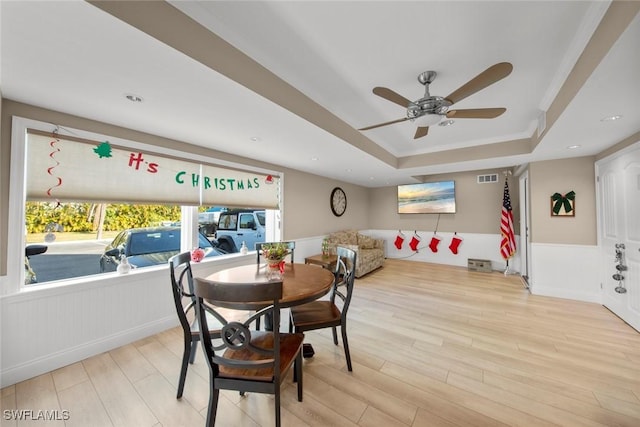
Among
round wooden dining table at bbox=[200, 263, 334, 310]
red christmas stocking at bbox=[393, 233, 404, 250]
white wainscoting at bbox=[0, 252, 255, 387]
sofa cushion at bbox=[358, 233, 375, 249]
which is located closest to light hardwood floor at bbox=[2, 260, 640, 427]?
white wainscoting at bbox=[0, 252, 255, 387]

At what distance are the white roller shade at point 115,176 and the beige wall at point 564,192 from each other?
4.85 meters

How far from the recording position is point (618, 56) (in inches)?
52.6

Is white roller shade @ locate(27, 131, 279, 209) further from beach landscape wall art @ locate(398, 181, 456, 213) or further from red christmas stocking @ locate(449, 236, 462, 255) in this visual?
red christmas stocking @ locate(449, 236, 462, 255)

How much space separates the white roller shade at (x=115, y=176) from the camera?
200 centimetres

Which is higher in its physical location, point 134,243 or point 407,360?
point 134,243

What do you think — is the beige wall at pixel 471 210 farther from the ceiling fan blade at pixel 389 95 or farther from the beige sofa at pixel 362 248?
the ceiling fan blade at pixel 389 95

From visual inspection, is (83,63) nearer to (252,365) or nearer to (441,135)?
(252,365)

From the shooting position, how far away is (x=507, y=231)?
4.78 metres

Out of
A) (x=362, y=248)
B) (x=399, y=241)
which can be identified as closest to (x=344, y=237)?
(x=362, y=248)

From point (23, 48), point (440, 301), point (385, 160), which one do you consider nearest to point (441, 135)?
point (385, 160)

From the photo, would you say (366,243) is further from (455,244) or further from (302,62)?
(302,62)

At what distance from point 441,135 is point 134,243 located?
14.6 ft

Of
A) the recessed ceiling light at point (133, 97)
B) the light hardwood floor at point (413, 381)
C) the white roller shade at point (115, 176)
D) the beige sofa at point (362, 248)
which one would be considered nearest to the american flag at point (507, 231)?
the light hardwood floor at point (413, 381)

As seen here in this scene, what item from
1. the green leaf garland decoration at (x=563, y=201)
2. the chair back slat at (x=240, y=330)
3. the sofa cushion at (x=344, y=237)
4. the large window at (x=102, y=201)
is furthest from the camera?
the sofa cushion at (x=344, y=237)
